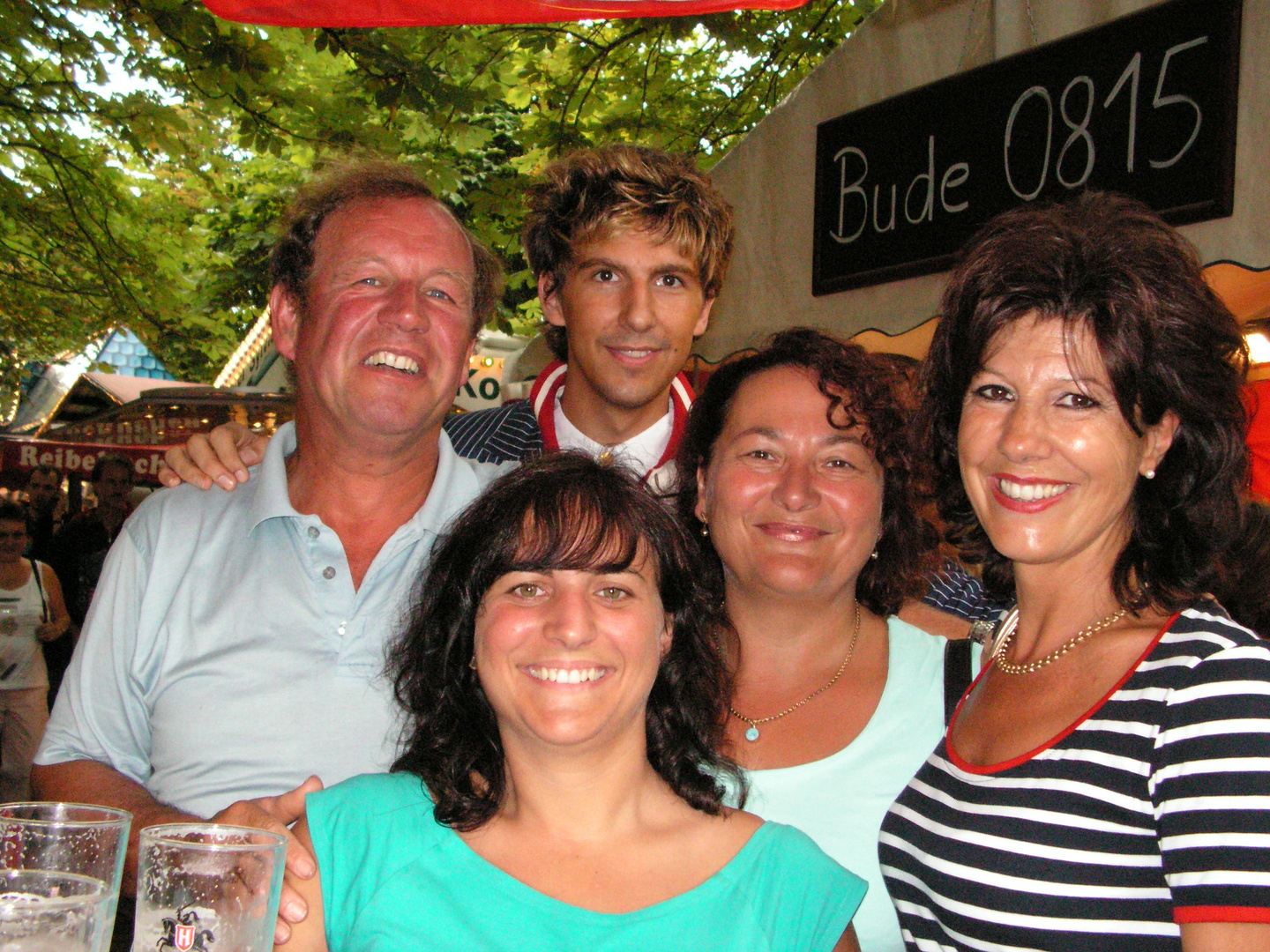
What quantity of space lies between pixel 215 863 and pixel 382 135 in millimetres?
6149

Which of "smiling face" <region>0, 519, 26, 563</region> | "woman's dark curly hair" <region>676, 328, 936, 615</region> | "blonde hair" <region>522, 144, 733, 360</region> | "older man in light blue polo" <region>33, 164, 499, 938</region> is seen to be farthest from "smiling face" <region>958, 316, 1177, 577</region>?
"smiling face" <region>0, 519, 26, 563</region>

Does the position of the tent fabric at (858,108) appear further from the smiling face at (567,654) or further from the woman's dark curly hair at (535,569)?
the smiling face at (567,654)

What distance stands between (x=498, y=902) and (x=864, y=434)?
1.32 m

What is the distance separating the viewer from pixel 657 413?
3449 mm

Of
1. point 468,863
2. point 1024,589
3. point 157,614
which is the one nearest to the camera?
point 468,863

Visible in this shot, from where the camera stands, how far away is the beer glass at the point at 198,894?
123 centimetres

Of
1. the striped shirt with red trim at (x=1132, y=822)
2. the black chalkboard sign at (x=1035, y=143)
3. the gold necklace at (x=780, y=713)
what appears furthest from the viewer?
the black chalkboard sign at (x=1035, y=143)

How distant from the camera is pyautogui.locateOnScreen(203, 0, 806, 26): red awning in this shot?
2.39 meters

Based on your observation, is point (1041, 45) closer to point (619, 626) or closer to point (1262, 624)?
point (1262, 624)

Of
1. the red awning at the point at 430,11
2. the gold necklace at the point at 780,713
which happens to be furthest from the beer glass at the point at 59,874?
the red awning at the point at 430,11

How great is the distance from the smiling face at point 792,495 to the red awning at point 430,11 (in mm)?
863

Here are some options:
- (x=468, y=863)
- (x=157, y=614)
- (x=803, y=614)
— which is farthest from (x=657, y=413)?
(x=468, y=863)

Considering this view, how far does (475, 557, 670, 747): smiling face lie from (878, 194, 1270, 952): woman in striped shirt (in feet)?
1.91

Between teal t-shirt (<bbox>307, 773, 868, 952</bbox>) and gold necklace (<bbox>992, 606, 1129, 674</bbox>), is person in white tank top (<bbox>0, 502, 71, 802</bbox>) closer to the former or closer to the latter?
teal t-shirt (<bbox>307, 773, 868, 952</bbox>)
